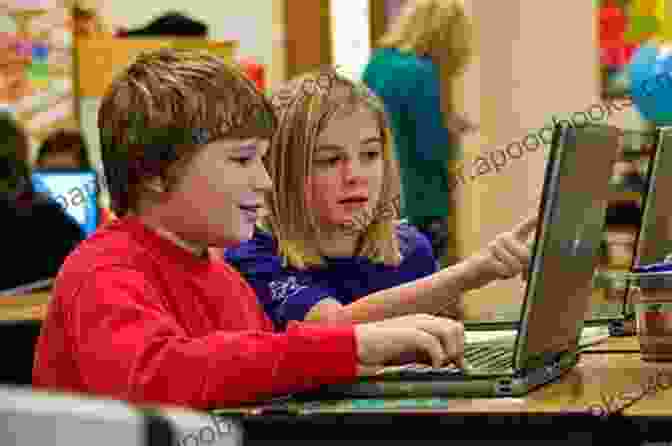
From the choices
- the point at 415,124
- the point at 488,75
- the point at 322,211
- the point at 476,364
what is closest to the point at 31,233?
the point at 415,124

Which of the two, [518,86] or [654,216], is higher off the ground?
[654,216]

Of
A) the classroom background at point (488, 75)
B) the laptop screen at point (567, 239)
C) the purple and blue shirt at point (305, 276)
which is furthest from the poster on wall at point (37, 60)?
the laptop screen at point (567, 239)

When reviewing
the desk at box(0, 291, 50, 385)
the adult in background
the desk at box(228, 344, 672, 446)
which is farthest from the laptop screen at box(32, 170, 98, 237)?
the desk at box(228, 344, 672, 446)

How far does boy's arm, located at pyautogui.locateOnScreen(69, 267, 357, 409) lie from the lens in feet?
3.69

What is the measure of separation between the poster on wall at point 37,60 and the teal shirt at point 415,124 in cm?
231

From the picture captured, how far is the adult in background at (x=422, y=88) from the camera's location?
3.88m

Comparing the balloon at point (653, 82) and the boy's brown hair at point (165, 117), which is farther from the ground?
the boy's brown hair at point (165, 117)

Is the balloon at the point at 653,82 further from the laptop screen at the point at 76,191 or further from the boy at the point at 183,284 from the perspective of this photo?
the boy at the point at 183,284

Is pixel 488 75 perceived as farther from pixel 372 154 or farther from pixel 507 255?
pixel 507 255

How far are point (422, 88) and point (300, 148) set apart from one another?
6.62ft

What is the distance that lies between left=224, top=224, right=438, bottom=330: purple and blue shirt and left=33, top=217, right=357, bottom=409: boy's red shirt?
54cm

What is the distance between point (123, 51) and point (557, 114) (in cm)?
193

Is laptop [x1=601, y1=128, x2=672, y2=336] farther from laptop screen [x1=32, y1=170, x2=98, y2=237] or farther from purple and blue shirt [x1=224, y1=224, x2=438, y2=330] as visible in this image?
laptop screen [x1=32, y1=170, x2=98, y2=237]

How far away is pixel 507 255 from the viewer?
1489 millimetres
